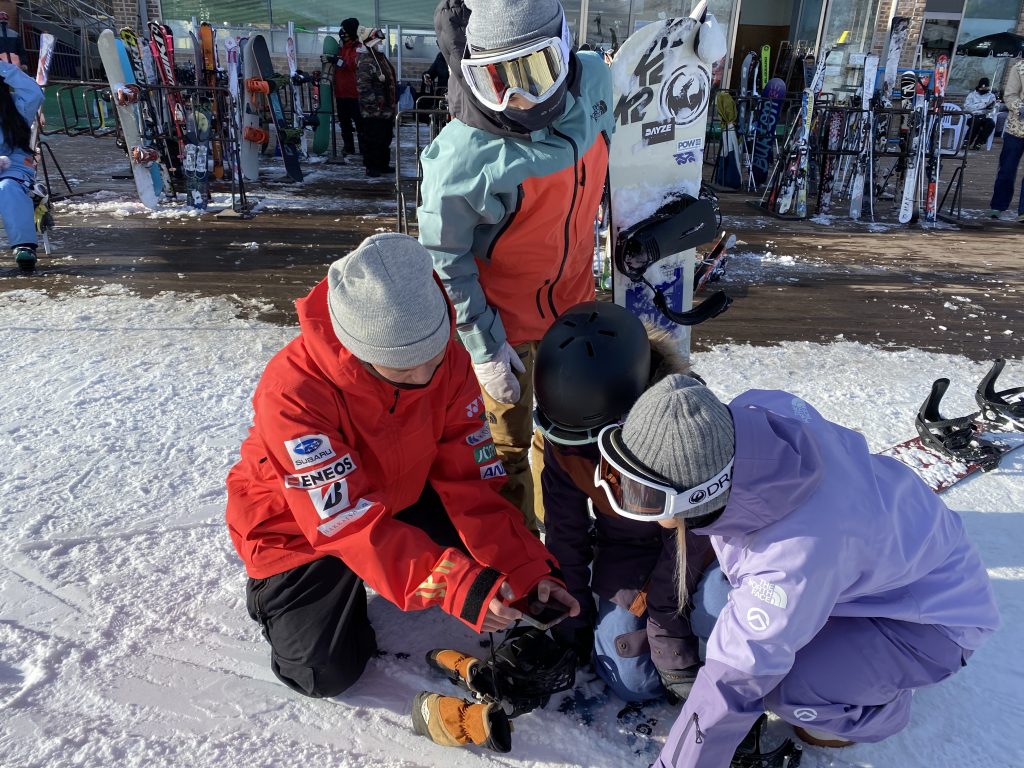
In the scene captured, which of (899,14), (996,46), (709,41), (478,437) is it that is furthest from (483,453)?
(996,46)

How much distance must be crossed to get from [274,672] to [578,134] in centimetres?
186

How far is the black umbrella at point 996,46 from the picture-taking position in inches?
642

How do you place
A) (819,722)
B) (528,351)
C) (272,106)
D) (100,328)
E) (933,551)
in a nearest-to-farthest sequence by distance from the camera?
1. (933,551)
2. (819,722)
3. (528,351)
4. (100,328)
5. (272,106)

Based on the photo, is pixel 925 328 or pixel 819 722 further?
pixel 925 328

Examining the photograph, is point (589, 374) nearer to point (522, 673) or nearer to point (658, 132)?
point (522, 673)

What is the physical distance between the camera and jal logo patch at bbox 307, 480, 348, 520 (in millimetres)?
1744

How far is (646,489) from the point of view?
53.8 inches

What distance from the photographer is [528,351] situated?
98.2 inches

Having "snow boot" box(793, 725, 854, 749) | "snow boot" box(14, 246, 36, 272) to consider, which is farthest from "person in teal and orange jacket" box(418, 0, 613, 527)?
"snow boot" box(14, 246, 36, 272)

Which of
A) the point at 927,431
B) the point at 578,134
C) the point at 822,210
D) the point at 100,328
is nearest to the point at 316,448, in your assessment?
the point at 578,134

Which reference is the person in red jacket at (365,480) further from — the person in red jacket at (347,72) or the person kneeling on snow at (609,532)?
the person in red jacket at (347,72)

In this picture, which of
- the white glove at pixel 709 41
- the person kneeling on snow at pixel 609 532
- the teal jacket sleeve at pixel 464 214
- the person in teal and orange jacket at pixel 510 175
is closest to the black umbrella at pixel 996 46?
the white glove at pixel 709 41

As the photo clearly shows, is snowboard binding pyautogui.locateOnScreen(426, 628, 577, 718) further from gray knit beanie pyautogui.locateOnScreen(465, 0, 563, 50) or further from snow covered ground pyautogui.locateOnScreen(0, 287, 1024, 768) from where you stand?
gray knit beanie pyautogui.locateOnScreen(465, 0, 563, 50)

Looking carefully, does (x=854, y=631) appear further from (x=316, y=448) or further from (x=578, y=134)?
(x=578, y=134)
